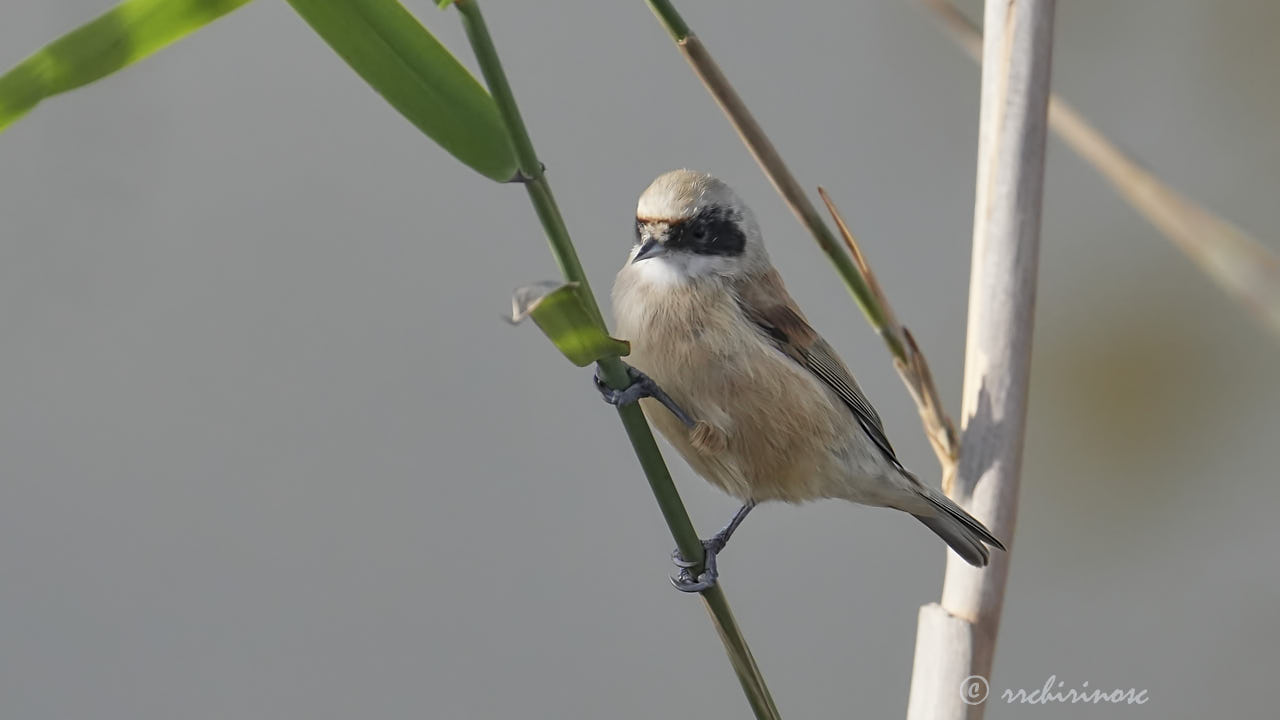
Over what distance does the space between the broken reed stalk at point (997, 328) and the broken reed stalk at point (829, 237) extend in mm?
41

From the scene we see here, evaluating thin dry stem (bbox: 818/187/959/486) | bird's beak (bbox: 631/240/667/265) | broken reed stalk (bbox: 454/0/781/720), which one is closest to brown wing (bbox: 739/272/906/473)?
bird's beak (bbox: 631/240/667/265)

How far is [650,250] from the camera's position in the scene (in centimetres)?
126

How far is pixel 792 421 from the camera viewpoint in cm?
130

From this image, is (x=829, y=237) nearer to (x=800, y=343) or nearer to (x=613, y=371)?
(x=613, y=371)

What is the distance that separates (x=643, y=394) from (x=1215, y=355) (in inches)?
81.3

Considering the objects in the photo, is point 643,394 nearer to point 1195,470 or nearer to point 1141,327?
point 1141,327

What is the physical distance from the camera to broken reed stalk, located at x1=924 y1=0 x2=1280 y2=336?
3.30ft

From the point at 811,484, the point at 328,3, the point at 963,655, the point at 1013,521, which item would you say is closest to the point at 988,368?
the point at 1013,521

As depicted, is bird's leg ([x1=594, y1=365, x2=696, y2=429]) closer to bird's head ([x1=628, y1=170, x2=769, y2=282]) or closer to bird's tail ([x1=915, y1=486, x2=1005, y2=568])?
bird's head ([x1=628, y1=170, x2=769, y2=282])

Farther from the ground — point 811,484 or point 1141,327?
point 1141,327

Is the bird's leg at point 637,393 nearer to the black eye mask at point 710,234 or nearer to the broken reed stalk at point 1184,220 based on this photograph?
the black eye mask at point 710,234

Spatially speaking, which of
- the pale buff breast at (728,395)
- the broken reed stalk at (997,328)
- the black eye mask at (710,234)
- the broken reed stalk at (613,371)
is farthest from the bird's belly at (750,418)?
the broken reed stalk at (613,371)

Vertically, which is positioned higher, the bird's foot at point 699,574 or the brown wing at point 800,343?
the brown wing at point 800,343

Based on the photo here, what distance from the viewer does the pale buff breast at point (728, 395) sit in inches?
48.8
